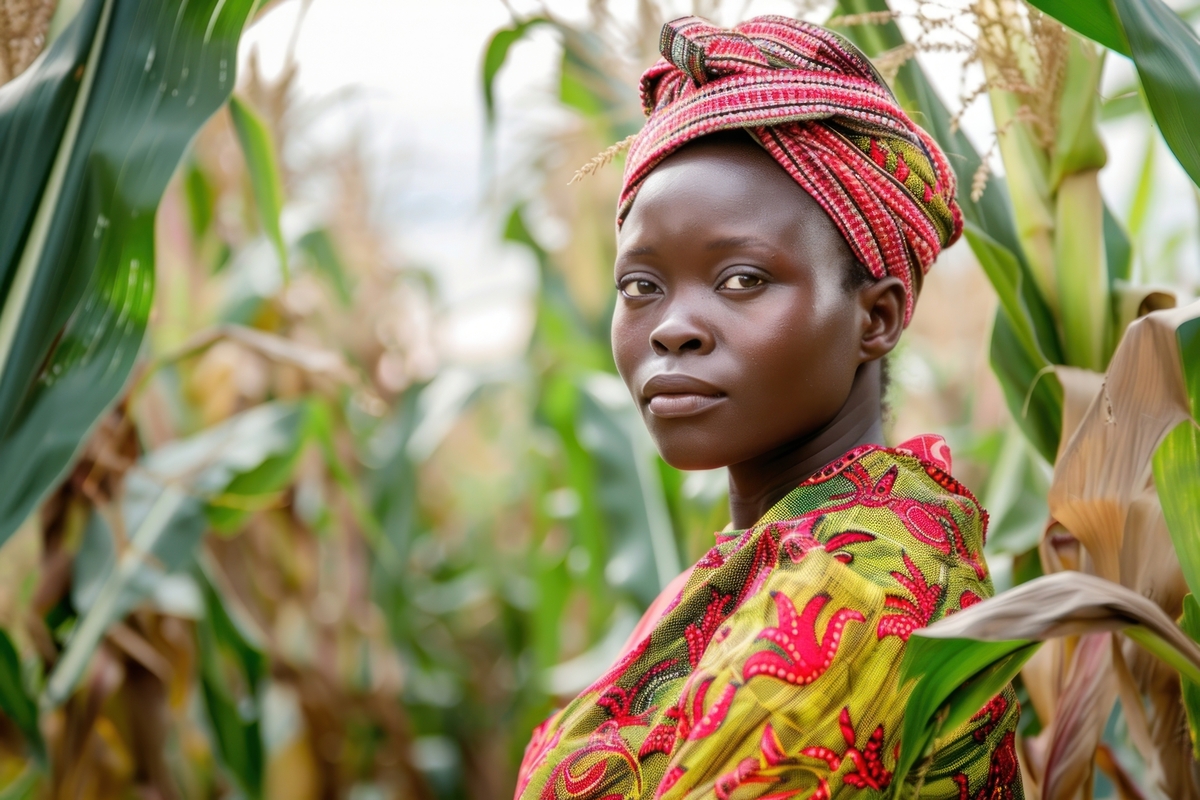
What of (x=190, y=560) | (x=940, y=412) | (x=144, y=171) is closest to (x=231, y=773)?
(x=190, y=560)

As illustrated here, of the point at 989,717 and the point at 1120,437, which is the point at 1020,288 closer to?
the point at 1120,437

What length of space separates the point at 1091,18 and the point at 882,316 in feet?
1.12

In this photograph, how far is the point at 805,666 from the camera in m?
0.80

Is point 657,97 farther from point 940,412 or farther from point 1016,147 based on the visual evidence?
point 940,412

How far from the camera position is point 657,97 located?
3.72ft

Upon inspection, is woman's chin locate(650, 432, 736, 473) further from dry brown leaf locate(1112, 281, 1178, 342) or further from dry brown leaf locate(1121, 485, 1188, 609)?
dry brown leaf locate(1112, 281, 1178, 342)

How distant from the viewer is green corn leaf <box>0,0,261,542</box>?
3.87 feet

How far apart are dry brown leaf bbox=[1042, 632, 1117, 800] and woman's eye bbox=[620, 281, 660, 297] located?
0.65 meters

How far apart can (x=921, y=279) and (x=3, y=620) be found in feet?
5.55

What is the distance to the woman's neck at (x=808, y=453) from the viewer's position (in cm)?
107

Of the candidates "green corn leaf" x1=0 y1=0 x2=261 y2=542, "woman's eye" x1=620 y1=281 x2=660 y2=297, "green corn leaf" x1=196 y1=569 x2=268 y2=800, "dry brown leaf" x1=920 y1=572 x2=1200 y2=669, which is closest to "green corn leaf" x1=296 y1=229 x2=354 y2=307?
"green corn leaf" x1=196 y1=569 x2=268 y2=800

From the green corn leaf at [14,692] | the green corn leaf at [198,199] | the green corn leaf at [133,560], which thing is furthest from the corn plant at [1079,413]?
the green corn leaf at [198,199]

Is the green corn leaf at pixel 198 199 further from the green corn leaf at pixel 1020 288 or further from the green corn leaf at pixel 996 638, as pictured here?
the green corn leaf at pixel 996 638

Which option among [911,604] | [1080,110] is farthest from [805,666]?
[1080,110]
